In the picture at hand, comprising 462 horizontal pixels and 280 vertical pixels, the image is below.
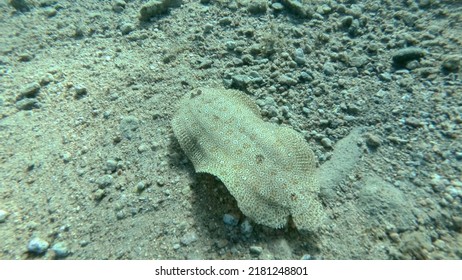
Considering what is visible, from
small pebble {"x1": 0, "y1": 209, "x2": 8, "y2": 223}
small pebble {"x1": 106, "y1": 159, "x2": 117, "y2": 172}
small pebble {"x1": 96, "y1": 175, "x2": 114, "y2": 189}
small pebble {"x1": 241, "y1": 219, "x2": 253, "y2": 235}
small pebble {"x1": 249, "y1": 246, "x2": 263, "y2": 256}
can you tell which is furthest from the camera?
small pebble {"x1": 106, "y1": 159, "x2": 117, "y2": 172}

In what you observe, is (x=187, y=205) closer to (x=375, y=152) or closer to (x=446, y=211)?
(x=375, y=152)

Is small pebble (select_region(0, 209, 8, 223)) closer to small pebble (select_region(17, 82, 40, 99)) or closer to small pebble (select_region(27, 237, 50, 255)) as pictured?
small pebble (select_region(27, 237, 50, 255))

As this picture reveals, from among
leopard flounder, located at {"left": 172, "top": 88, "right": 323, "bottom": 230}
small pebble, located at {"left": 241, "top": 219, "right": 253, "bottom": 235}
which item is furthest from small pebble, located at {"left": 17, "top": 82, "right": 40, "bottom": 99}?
small pebble, located at {"left": 241, "top": 219, "right": 253, "bottom": 235}

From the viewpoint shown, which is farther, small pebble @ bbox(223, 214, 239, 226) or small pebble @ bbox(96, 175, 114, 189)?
small pebble @ bbox(96, 175, 114, 189)

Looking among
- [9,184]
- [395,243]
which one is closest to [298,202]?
[395,243]

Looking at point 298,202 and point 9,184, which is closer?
point 298,202
